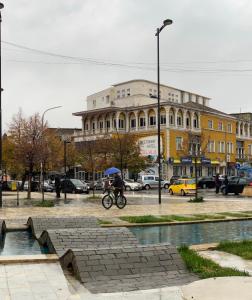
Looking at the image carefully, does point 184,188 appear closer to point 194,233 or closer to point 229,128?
Result: point 194,233

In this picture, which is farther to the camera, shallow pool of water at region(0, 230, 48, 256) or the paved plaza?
the paved plaza

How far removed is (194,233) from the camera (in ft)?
47.0

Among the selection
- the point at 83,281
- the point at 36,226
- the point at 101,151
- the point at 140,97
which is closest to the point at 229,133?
the point at 140,97

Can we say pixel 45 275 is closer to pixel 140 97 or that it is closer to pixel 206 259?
pixel 206 259

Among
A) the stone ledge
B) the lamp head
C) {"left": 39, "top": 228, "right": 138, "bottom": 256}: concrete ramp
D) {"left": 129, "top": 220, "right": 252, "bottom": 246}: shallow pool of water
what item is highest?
the lamp head

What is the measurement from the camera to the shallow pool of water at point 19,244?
10.8 m

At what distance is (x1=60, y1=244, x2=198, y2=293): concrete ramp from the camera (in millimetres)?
7191

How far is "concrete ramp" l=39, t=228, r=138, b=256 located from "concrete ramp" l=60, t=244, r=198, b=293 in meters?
1.26

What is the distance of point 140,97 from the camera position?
3061 inches

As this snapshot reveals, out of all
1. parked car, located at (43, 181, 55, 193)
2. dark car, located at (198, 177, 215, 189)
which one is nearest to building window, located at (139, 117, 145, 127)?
dark car, located at (198, 177, 215, 189)

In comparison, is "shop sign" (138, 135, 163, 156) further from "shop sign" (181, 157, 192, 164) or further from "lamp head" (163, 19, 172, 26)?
"lamp head" (163, 19, 172, 26)

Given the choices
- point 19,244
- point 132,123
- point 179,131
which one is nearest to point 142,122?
point 132,123

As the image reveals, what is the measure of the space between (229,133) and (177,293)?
8104cm

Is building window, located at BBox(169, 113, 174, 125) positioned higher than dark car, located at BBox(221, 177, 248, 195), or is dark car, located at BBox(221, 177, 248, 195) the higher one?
building window, located at BBox(169, 113, 174, 125)
